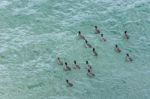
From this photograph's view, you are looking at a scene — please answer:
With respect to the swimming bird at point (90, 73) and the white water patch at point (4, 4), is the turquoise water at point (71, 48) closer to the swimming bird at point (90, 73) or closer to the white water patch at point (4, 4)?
the white water patch at point (4, 4)

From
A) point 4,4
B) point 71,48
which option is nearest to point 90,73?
point 71,48

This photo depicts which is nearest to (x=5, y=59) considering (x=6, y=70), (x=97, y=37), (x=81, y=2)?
(x=6, y=70)

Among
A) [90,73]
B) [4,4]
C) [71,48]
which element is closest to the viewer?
[90,73]

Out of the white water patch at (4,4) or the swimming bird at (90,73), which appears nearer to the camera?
the swimming bird at (90,73)

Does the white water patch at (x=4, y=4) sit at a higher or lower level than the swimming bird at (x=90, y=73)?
higher

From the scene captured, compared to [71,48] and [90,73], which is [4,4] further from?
[90,73]

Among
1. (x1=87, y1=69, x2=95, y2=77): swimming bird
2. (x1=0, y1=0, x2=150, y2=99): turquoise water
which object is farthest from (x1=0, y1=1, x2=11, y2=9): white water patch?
(x1=87, y1=69, x2=95, y2=77): swimming bird

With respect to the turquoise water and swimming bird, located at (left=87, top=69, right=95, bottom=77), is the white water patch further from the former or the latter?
swimming bird, located at (left=87, top=69, right=95, bottom=77)

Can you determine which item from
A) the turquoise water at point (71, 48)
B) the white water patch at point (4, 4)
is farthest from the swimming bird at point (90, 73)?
the white water patch at point (4, 4)

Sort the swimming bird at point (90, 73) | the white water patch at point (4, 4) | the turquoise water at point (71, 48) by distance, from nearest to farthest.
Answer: the turquoise water at point (71, 48) → the swimming bird at point (90, 73) → the white water patch at point (4, 4)
